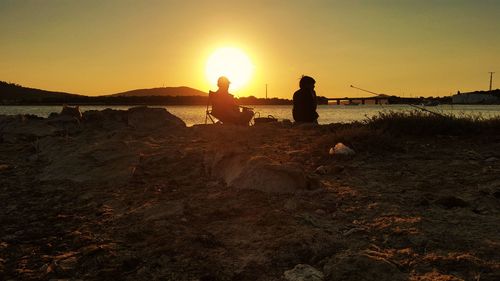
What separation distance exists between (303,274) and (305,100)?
10925mm

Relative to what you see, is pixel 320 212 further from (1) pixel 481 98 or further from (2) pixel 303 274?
(1) pixel 481 98

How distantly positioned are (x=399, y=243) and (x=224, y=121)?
1070 cm

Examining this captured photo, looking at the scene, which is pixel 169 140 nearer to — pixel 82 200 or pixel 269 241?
pixel 82 200

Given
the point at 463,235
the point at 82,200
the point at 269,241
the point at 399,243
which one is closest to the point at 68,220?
the point at 82,200

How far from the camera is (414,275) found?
3033mm

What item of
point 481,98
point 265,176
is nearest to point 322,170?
point 265,176

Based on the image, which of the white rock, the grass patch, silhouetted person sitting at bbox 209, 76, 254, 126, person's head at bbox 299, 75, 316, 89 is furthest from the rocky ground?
person's head at bbox 299, 75, 316, 89

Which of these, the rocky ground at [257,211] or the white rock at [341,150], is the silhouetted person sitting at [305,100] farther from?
the white rock at [341,150]

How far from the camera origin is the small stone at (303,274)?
3.09 metres

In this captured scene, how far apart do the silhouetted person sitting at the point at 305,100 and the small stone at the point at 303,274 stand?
35.4 feet

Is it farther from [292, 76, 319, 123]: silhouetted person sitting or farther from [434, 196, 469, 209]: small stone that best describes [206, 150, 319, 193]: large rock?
[292, 76, 319, 123]: silhouetted person sitting

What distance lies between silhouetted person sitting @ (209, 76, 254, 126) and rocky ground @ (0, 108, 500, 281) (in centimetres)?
579

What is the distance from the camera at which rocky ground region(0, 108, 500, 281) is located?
3309 millimetres

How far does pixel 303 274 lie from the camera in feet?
10.3
